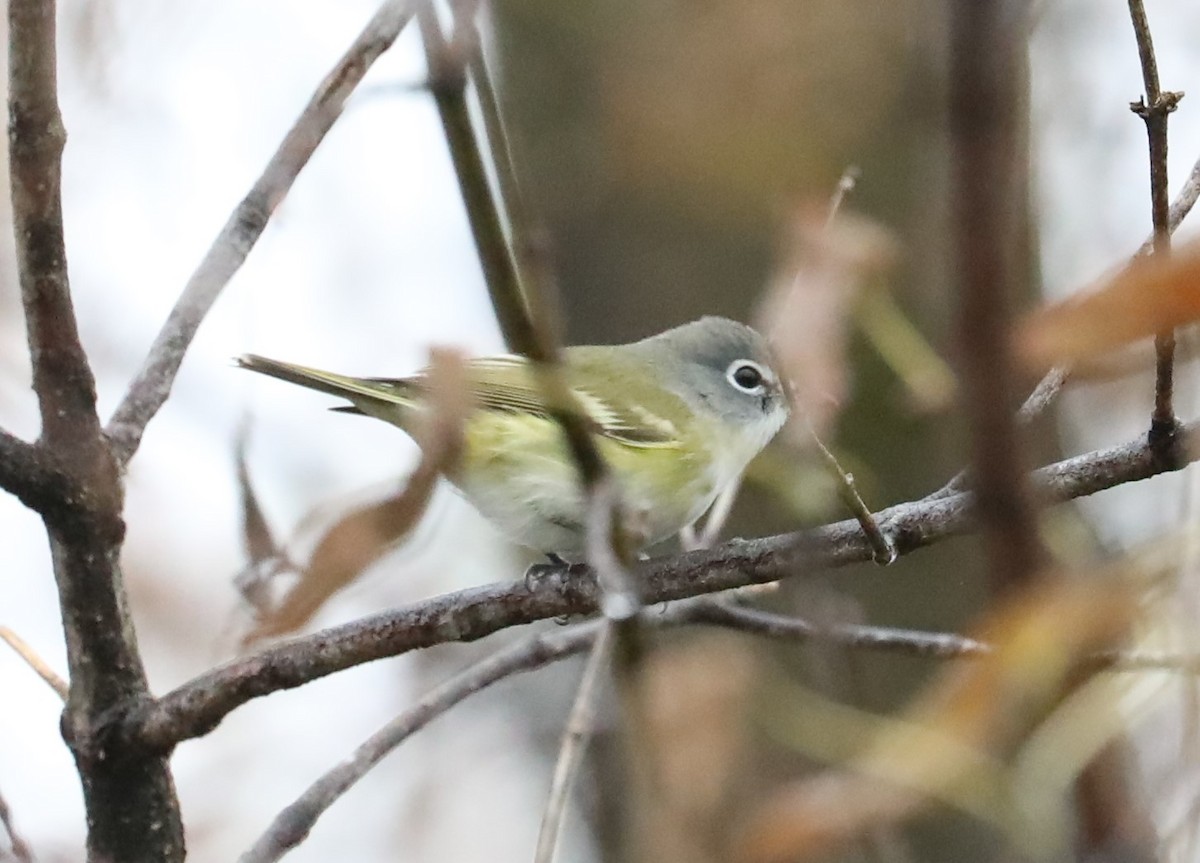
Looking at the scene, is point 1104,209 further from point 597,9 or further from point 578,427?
point 578,427

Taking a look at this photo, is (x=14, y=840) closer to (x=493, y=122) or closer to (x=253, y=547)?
(x=253, y=547)

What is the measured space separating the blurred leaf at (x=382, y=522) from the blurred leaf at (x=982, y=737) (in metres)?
0.32

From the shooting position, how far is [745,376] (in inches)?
120

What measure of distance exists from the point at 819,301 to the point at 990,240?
0.90 m

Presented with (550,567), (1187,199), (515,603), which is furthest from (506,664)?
(1187,199)

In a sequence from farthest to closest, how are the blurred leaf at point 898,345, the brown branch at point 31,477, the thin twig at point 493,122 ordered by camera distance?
the blurred leaf at point 898,345
the brown branch at point 31,477
the thin twig at point 493,122

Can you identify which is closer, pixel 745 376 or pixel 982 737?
pixel 982 737

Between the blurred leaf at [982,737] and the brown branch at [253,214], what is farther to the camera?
the brown branch at [253,214]

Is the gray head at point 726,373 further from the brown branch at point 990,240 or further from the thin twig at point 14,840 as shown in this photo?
the brown branch at point 990,240

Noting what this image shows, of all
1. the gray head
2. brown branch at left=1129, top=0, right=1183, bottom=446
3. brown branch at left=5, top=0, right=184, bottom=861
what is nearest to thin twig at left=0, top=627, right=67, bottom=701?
brown branch at left=5, top=0, right=184, bottom=861

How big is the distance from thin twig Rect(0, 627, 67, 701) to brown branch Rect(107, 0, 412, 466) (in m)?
0.31

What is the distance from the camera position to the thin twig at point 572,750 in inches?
34.5

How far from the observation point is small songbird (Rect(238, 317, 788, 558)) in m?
2.46

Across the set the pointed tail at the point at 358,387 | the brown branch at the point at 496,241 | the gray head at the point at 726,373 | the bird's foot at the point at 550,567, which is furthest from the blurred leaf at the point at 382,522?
the gray head at the point at 726,373
